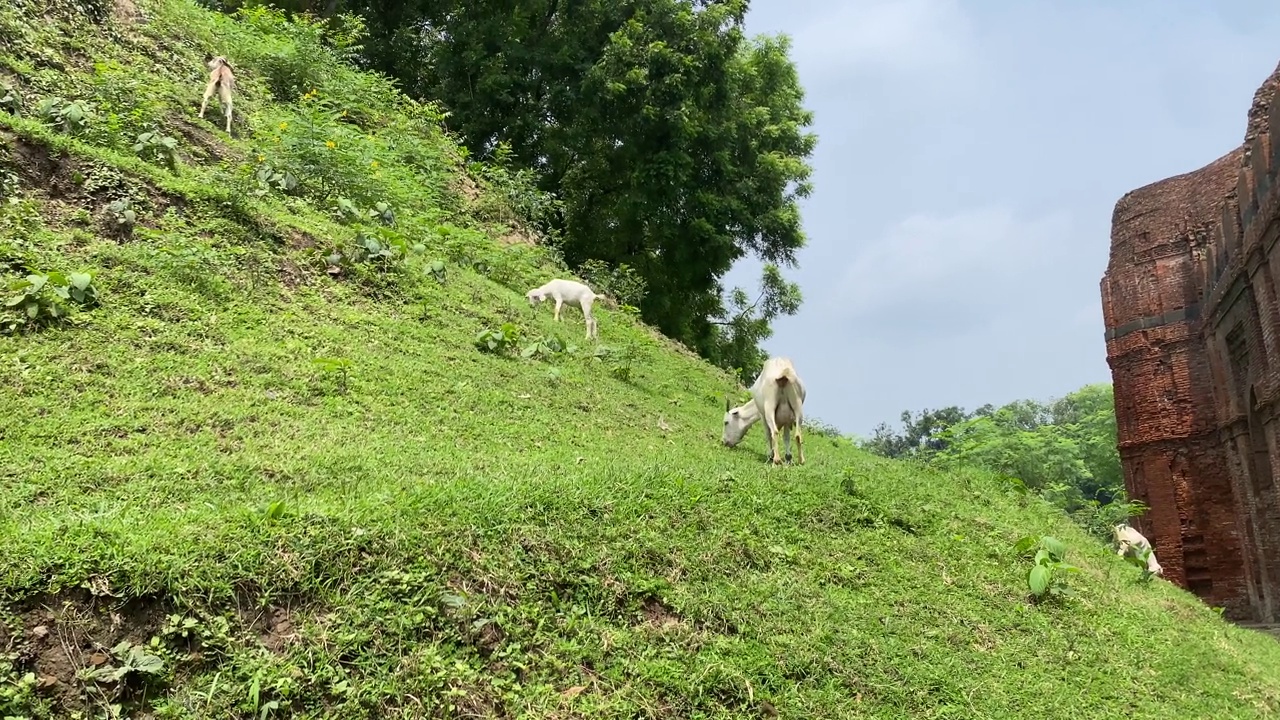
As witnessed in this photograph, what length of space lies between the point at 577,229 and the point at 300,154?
10.8 m

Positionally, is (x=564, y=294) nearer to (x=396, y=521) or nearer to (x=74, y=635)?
(x=396, y=521)

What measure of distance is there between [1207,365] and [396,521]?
18.1 m

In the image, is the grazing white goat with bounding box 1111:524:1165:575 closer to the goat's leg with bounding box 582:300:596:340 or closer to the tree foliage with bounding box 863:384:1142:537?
the tree foliage with bounding box 863:384:1142:537

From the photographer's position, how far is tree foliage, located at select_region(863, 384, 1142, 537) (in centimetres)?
1288

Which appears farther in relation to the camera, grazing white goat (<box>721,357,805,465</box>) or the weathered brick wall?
the weathered brick wall

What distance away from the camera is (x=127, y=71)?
11352 millimetres

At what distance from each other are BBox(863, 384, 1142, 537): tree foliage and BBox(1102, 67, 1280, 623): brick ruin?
1327mm

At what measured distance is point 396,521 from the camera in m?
4.34

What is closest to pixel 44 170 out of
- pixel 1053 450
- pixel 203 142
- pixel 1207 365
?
pixel 203 142

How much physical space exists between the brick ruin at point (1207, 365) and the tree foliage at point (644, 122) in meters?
7.66

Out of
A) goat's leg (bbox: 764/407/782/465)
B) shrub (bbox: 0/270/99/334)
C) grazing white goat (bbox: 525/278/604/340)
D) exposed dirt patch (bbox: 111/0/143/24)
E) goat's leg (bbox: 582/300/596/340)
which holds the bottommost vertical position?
goat's leg (bbox: 764/407/782/465)

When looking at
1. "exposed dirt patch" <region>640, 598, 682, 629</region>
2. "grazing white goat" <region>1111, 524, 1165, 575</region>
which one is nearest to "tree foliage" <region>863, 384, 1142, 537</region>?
"grazing white goat" <region>1111, 524, 1165, 575</region>

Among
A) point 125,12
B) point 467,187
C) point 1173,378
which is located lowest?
point 1173,378

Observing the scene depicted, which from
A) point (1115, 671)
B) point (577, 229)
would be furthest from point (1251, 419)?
point (577, 229)
